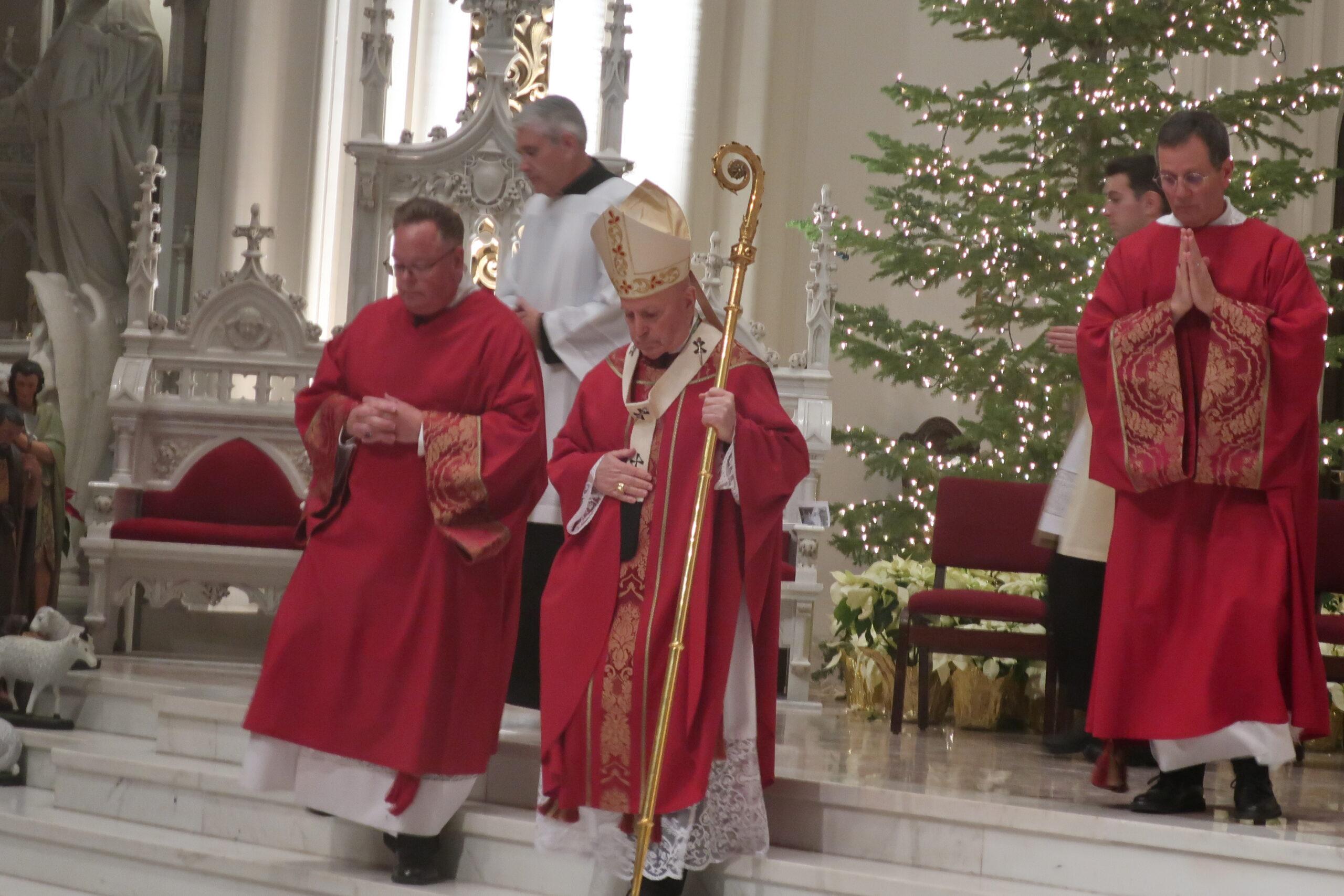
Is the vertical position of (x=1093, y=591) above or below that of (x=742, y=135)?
below

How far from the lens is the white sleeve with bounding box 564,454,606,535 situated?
3.97 meters

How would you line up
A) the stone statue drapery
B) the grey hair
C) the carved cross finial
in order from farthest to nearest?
1. the stone statue drapery
2. the carved cross finial
3. the grey hair

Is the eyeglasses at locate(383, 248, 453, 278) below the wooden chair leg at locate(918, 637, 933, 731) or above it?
above

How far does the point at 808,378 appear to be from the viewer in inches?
298

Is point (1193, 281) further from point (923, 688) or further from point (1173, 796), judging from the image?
point (923, 688)

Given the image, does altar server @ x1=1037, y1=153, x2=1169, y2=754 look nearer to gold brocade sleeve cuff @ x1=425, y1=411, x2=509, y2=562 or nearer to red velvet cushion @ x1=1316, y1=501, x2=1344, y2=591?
red velvet cushion @ x1=1316, y1=501, x2=1344, y2=591

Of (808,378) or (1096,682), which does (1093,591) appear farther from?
(808,378)

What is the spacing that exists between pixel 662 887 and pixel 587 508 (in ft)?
3.04

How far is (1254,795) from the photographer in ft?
13.6

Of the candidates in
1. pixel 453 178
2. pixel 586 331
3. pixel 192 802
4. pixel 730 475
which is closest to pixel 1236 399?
pixel 730 475

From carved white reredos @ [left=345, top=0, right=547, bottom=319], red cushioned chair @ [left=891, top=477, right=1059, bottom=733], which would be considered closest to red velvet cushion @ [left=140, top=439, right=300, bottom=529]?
carved white reredos @ [left=345, top=0, right=547, bottom=319]

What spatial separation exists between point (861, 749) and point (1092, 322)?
1780 millimetres

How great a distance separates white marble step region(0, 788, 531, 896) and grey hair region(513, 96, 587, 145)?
2.25 metres

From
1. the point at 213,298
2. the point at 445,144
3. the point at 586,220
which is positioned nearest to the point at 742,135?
the point at 445,144
